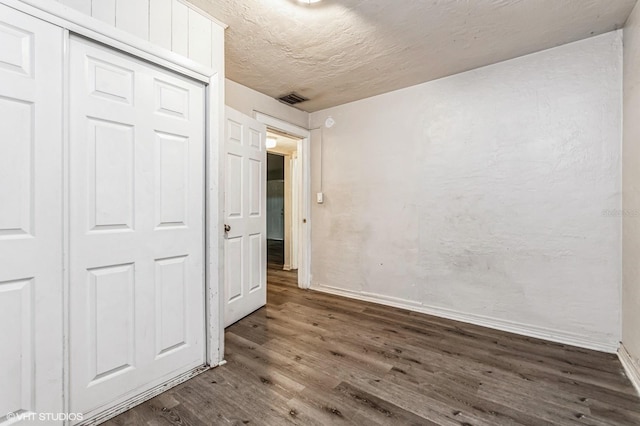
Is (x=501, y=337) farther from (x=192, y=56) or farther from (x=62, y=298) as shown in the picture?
(x=192, y=56)

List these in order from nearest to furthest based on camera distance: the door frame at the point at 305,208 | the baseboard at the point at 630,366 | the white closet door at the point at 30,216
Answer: the white closet door at the point at 30,216 < the baseboard at the point at 630,366 < the door frame at the point at 305,208

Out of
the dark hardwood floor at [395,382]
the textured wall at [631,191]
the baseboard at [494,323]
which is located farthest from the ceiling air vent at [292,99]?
the textured wall at [631,191]

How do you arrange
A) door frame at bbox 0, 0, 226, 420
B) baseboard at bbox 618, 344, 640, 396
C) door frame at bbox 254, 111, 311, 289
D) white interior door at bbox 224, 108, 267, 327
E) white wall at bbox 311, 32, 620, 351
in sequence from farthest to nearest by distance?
door frame at bbox 254, 111, 311, 289 < white interior door at bbox 224, 108, 267, 327 < white wall at bbox 311, 32, 620, 351 < baseboard at bbox 618, 344, 640, 396 < door frame at bbox 0, 0, 226, 420

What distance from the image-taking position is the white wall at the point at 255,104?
297cm

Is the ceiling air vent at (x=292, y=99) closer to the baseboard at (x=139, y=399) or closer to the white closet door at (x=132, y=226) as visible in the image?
the white closet door at (x=132, y=226)

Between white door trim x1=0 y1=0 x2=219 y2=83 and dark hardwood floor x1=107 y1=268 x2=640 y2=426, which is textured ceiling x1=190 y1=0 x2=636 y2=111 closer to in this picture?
white door trim x1=0 y1=0 x2=219 y2=83

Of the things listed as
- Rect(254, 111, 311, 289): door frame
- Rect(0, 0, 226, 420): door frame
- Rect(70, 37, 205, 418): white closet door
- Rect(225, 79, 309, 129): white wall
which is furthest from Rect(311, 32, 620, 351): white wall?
Rect(70, 37, 205, 418): white closet door

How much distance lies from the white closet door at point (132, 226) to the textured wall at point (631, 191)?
290 centimetres

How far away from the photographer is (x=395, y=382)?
1853 mm

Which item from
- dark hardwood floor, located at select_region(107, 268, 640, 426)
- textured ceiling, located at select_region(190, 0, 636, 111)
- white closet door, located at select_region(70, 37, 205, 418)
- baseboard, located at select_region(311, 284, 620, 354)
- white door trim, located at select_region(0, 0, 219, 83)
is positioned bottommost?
dark hardwood floor, located at select_region(107, 268, 640, 426)

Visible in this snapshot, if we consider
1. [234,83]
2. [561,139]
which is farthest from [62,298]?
[561,139]

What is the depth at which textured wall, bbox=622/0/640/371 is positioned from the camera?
1870 mm

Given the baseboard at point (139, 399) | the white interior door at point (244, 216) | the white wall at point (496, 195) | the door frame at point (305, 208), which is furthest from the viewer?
the door frame at point (305, 208)

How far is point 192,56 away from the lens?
1920 millimetres
